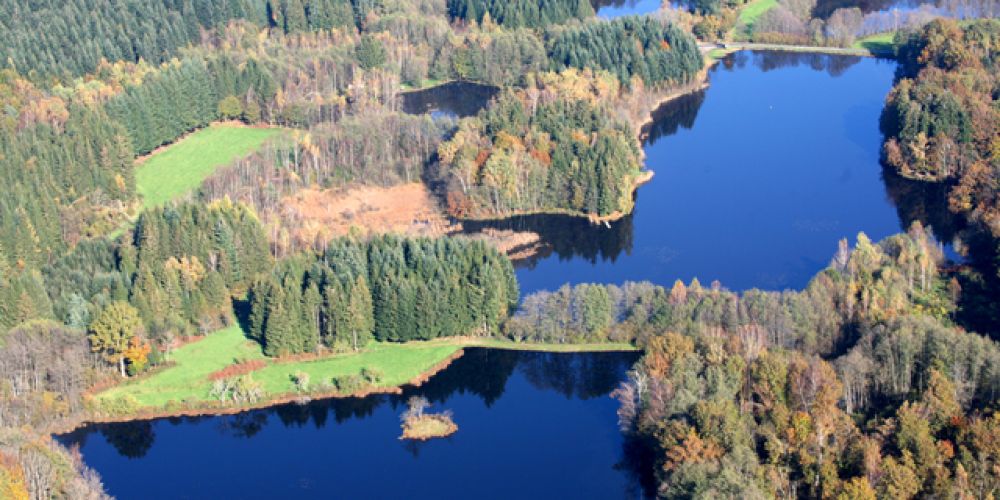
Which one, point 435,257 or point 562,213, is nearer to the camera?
point 435,257

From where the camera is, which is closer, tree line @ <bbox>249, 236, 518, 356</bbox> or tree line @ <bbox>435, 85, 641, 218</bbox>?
tree line @ <bbox>249, 236, 518, 356</bbox>

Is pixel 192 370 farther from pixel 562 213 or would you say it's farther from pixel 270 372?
pixel 562 213

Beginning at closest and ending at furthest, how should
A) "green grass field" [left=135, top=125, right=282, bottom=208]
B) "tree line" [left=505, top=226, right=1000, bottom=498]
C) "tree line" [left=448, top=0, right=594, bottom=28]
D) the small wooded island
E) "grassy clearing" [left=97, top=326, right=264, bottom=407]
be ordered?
"tree line" [left=505, top=226, right=1000, bottom=498] → the small wooded island → "grassy clearing" [left=97, top=326, right=264, bottom=407] → "green grass field" [left=135, top=125, right=282, bottom=208] → "tree line" [left=448, top=0, right=594, bottom=28]

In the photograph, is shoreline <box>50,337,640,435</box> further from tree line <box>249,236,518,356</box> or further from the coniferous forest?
tree line <box>249,236,518,356</box>

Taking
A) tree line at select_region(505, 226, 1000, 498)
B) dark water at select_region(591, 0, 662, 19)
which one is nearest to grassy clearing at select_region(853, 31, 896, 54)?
dark water at select_region(591, 0, 662, 19)

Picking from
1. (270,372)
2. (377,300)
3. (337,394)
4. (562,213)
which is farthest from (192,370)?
(562,213)

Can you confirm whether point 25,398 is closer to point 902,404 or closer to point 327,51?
point 902,404

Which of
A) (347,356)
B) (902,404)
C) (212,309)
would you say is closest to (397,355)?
(347,356)
